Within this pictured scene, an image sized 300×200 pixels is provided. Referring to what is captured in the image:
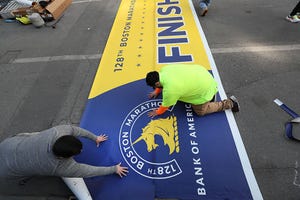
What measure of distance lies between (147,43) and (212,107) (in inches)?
103

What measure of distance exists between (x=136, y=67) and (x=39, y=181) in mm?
2835

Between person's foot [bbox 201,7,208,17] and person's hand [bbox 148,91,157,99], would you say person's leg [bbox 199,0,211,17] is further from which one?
person's hand [bbox 148,91,157,99]

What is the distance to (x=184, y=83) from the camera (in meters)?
3.32

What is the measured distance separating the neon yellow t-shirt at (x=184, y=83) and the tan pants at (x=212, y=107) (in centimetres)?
18

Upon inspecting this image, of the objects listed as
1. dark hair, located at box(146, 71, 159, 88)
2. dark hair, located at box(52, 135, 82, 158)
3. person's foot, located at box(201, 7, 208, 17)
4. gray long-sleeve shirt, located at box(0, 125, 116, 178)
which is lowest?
gray long-sleeve shirt, located at box(0, 125, 116, 178)

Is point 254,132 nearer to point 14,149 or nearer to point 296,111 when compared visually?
point 296,111

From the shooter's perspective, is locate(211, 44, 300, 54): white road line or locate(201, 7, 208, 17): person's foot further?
locate(201, 7, 208, 17): person's foot

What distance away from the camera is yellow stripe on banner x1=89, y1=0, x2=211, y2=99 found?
4902 mm

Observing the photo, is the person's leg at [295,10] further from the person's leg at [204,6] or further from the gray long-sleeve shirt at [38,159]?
the gray long-sleeve shirt at [38,159]

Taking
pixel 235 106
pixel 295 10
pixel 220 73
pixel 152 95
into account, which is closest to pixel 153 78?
pixel 152 95

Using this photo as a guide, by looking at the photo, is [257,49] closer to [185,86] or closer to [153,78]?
[185,86]

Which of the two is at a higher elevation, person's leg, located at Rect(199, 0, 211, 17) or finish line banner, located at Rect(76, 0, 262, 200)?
person's leg, located at Rect(199, 0, 211, 17)

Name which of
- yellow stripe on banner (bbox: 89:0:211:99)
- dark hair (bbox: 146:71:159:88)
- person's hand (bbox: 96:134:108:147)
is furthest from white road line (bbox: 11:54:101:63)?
dark hair (bbox: 146:71:159:88)

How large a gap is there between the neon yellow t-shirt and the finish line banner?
1.81ft
